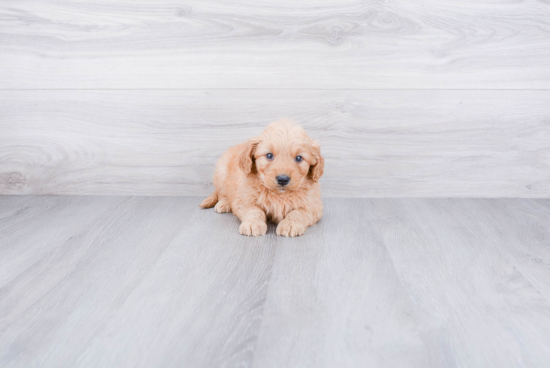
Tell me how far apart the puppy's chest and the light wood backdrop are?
0.46 m

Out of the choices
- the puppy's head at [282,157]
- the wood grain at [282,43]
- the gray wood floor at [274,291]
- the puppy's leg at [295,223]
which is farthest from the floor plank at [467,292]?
the wood grain at [282,43]

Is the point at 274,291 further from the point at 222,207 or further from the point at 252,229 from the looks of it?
the point at 222,207

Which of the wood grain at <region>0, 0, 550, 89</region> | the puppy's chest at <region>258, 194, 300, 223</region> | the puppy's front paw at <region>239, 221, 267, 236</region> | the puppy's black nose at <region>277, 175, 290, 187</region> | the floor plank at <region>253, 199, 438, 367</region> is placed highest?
the wood grain at <region>0, 0, 550, 89</region>

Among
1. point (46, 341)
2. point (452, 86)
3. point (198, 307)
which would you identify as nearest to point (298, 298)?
point (198, 307)

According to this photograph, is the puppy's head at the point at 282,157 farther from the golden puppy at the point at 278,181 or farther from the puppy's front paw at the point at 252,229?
the puppy's front paw at the point at 252,229

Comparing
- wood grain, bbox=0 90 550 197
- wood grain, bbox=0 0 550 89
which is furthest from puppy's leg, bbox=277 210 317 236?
wood grain, bbox=0 0 550 89

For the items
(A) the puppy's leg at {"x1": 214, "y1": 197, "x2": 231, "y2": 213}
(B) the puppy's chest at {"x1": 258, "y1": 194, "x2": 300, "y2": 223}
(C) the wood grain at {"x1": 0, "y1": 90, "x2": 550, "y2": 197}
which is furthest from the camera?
(C) the wood grain at {"x1": 0, "y1": 90, "x2": 550, "y2": 197}

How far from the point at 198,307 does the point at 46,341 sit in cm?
36

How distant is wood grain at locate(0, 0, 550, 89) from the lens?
77.4 inches

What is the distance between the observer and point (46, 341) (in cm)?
96

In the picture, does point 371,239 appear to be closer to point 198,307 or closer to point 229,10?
point 198,307

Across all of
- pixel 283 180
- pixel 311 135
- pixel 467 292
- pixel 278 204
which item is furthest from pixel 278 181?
pixel 467 292

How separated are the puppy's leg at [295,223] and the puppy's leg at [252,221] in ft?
0.24

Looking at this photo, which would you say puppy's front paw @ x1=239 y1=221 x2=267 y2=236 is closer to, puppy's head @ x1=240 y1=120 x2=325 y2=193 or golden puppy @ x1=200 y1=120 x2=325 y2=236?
golden puppy @ x1=200 y1=120 x2=325 y2=236
